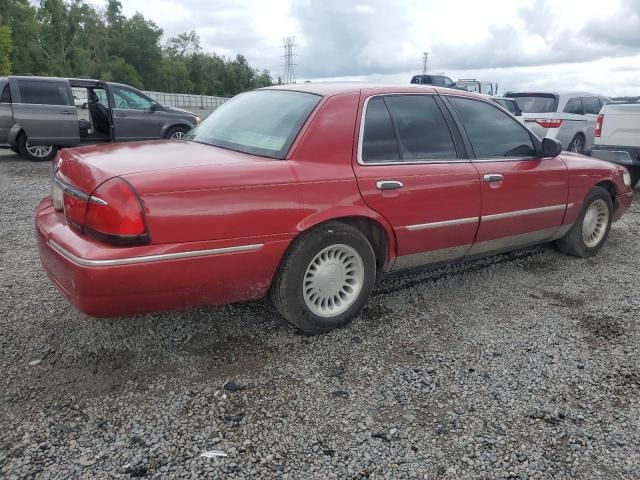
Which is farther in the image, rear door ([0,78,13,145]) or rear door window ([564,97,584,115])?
rear door window ([564,97,584,115])

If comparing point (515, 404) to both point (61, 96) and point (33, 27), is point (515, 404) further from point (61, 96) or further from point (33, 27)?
point (33, 27)

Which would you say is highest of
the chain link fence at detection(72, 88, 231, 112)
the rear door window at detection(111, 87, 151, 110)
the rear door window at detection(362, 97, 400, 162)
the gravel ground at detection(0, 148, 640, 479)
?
the chain link fence at detection(72, 88, 231, 112)

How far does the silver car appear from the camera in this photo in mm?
11727

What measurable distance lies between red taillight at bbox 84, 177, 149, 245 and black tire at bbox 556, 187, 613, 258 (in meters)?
4.01

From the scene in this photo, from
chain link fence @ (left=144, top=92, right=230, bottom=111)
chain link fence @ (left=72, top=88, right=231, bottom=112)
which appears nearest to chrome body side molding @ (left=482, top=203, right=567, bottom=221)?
chain link fence @ (left=72, top=88, right=231, bottom=112)

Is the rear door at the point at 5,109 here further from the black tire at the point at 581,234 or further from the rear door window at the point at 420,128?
the black tire at the point at 581,234

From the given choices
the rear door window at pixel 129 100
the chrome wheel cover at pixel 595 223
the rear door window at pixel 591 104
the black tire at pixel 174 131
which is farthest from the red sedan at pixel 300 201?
the rear door window at pixel 591 104

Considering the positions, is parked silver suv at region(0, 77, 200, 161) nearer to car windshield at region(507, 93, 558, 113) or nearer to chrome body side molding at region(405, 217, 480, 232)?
car windshield at region(507, 93, 558, 113)

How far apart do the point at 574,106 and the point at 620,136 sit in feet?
13.4

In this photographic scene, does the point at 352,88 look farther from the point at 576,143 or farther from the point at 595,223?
the point at 576,143

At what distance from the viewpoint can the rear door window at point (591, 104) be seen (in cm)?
A: 1269

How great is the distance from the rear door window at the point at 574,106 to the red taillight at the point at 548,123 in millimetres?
570

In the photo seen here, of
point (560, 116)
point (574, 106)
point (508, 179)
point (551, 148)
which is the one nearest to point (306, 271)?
point (508, 179)

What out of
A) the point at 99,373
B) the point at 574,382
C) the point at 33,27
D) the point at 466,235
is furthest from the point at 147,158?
the point at 33,27
